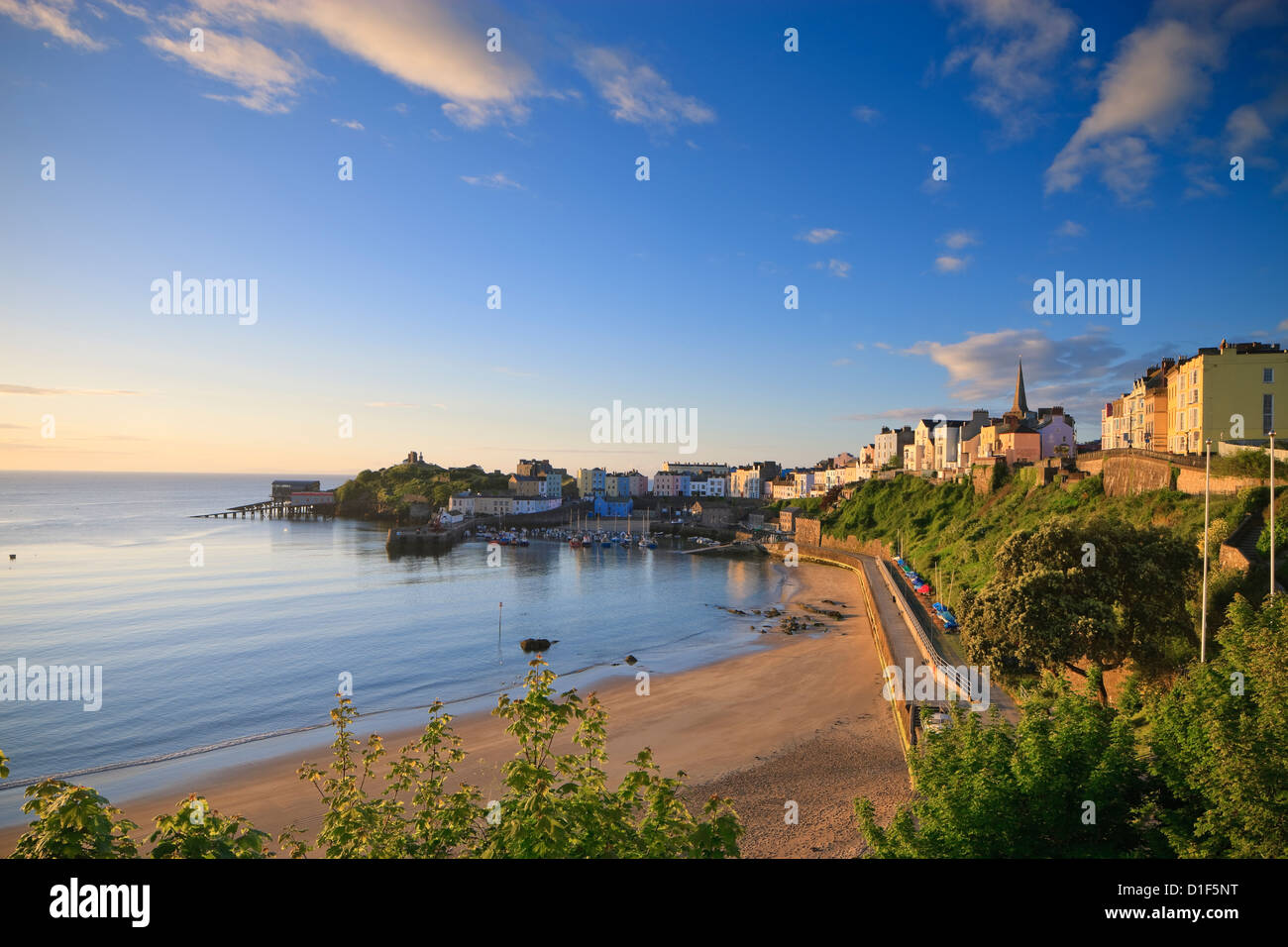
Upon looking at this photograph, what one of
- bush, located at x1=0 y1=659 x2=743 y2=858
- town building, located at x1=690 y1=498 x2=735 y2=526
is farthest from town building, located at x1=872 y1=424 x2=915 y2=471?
bush, located at x1=0 y1=659 x2=743 y2=858

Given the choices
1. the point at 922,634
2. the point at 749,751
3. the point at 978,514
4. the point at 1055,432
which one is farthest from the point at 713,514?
the point at 749,751

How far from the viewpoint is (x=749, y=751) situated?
22.8 m

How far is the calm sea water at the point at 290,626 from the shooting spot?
2647 centimetres

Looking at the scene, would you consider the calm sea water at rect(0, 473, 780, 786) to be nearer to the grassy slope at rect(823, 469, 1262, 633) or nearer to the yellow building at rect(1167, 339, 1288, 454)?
the grassy slope at rect(823, 469, 1262, 633)

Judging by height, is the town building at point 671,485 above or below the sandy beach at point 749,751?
above

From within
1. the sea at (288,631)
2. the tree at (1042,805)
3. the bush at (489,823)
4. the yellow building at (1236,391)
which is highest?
the yellow building at (1236,391)

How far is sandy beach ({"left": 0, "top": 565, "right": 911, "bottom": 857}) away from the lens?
17703 mm

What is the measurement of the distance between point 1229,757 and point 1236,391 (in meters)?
34.5

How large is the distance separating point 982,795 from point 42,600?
6115 centimetres

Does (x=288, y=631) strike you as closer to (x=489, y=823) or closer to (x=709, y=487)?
(x=489, y=823)

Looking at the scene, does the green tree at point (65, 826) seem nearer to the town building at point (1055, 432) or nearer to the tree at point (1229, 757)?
the tree at point (1229, 757)

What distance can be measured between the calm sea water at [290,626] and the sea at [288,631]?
14 cm

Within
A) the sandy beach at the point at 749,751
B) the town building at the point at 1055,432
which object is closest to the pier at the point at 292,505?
the sandy beach at the point at 749,751
